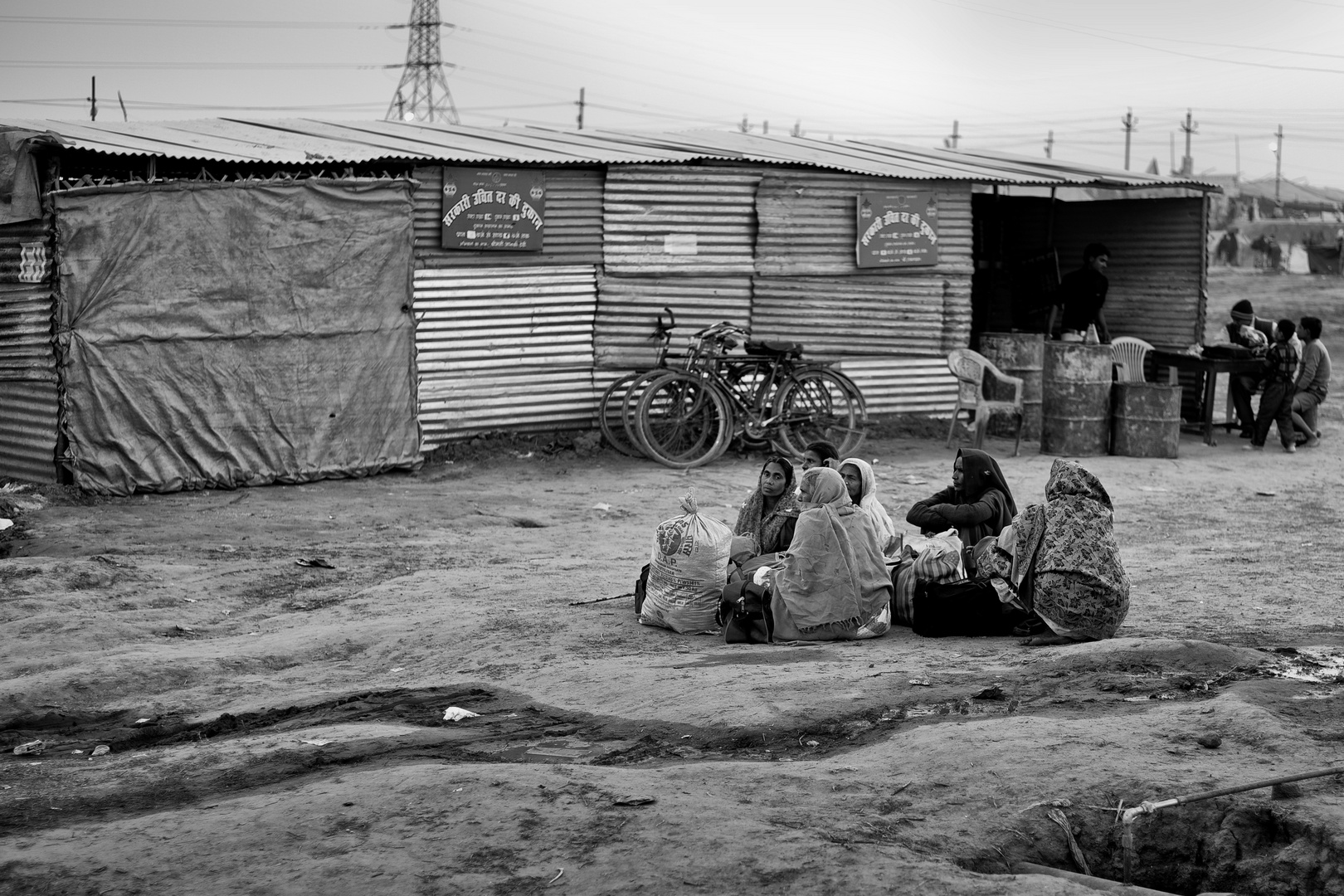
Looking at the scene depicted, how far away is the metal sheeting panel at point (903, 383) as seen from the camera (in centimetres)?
1370

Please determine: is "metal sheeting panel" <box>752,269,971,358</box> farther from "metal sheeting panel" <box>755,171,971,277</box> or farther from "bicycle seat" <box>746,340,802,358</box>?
"bicycle seat" <box>746,340,802,358</box>

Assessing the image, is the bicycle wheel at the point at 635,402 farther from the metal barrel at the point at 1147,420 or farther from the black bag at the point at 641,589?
the black bag at the point at 641,589

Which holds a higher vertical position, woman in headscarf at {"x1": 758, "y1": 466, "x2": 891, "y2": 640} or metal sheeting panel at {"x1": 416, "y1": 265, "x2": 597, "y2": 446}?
metal sheeting panel at {"x1": 416, "y1": 265, "x2": 597, "y2": 446}

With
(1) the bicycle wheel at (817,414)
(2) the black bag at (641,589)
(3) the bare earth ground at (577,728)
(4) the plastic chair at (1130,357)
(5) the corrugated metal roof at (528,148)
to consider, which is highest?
(5) the corrugated metal roof at (528,148)

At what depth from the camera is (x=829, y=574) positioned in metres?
6.38

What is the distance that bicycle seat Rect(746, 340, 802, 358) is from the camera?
12.4 m

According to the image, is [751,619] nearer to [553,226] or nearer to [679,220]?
[553,226]

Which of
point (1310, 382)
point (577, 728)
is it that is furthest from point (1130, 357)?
point (577, 728)

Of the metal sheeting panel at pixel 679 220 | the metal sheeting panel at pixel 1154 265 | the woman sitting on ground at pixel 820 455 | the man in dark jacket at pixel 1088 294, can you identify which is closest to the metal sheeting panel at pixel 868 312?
the metal sheeting panel at pixel 679 220

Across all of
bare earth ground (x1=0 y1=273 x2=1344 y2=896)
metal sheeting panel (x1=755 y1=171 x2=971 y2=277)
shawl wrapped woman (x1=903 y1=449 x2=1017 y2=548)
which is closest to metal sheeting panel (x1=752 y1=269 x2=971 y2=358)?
metal sheeting panel (x1=755 y1=171 x2=971 y2=277)

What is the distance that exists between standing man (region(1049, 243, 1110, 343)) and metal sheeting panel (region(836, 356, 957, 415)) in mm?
1718

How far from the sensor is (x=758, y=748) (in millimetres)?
4836

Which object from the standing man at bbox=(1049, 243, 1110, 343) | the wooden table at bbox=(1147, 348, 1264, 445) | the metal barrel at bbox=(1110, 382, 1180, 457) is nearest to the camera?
the metal barrel at bbox=(1110, 382, 1180, 457)

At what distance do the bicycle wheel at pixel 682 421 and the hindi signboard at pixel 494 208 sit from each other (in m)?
1.68
